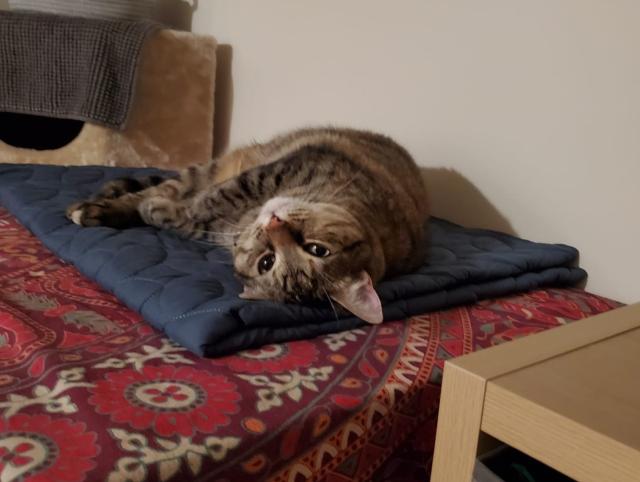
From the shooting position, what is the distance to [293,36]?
2117 millimetres

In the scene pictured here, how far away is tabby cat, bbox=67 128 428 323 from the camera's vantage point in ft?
3.62

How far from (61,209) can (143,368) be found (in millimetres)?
790

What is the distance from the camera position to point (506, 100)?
151cm

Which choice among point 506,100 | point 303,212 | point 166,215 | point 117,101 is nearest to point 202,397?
point 303,212

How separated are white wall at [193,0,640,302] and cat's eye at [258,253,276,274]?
69 centimetres

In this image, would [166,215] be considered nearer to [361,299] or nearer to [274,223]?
[274,223]

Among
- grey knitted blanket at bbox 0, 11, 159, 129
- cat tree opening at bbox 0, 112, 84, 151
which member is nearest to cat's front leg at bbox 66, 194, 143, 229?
grey knitted blanket at bbox 0, 11, 159, 129

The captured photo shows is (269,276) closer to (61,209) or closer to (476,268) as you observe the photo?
(476,268)

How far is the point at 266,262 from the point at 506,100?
0.75 metres

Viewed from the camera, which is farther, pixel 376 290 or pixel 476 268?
pixel 476 268

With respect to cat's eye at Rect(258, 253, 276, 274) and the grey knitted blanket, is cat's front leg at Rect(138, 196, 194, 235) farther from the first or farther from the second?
the grey knitted blanket

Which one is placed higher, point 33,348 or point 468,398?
point 468,398

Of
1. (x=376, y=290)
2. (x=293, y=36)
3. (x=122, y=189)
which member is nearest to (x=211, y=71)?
(x=293, y=36)

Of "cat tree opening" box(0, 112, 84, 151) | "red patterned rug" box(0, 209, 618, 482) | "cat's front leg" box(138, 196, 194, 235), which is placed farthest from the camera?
"cat tree opening" box(0, 112, 84, 151)
